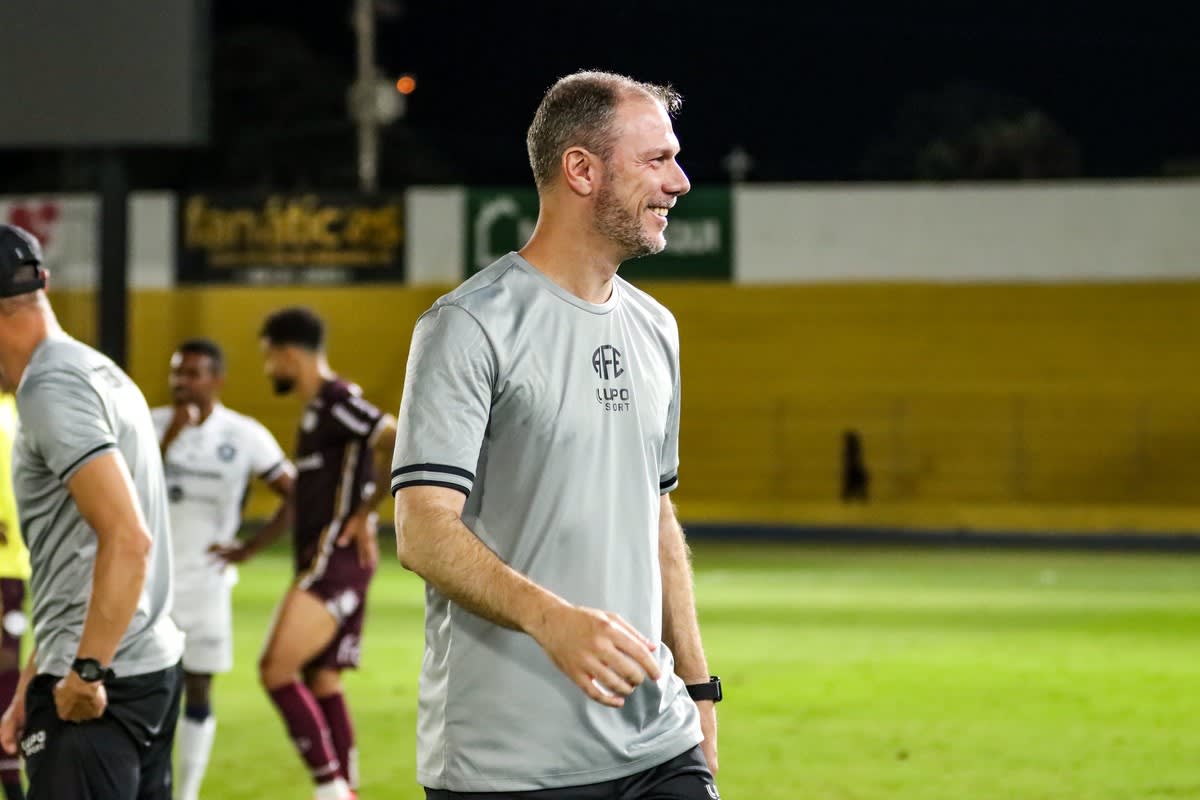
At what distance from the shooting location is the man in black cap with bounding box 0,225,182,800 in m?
4.34

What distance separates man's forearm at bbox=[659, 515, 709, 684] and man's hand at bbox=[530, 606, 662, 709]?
75cm

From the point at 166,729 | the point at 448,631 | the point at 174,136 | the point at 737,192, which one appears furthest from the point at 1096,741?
the point at 737,192

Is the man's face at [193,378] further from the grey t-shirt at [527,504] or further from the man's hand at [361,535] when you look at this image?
the grey t-shirt at [527,504]

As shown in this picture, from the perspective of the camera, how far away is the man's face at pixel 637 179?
3.65 m

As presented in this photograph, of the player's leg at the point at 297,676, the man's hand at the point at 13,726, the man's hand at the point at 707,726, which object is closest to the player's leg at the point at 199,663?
the player's leg at the point at 297,676

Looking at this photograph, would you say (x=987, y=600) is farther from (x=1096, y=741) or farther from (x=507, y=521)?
(x=507, y=521)

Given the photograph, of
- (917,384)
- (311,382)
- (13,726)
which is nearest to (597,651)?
(13,726)

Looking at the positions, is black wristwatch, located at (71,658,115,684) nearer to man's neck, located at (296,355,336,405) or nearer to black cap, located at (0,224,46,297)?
black cap, located at (0,224,46,297)

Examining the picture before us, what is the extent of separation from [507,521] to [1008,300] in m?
30.5

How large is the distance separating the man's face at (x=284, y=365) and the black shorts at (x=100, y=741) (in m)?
3.97

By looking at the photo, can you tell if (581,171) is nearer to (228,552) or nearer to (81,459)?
(81,459)

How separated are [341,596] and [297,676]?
393 mm

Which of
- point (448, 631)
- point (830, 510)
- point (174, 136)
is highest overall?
point (174, 136)

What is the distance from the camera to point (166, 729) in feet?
15.8
